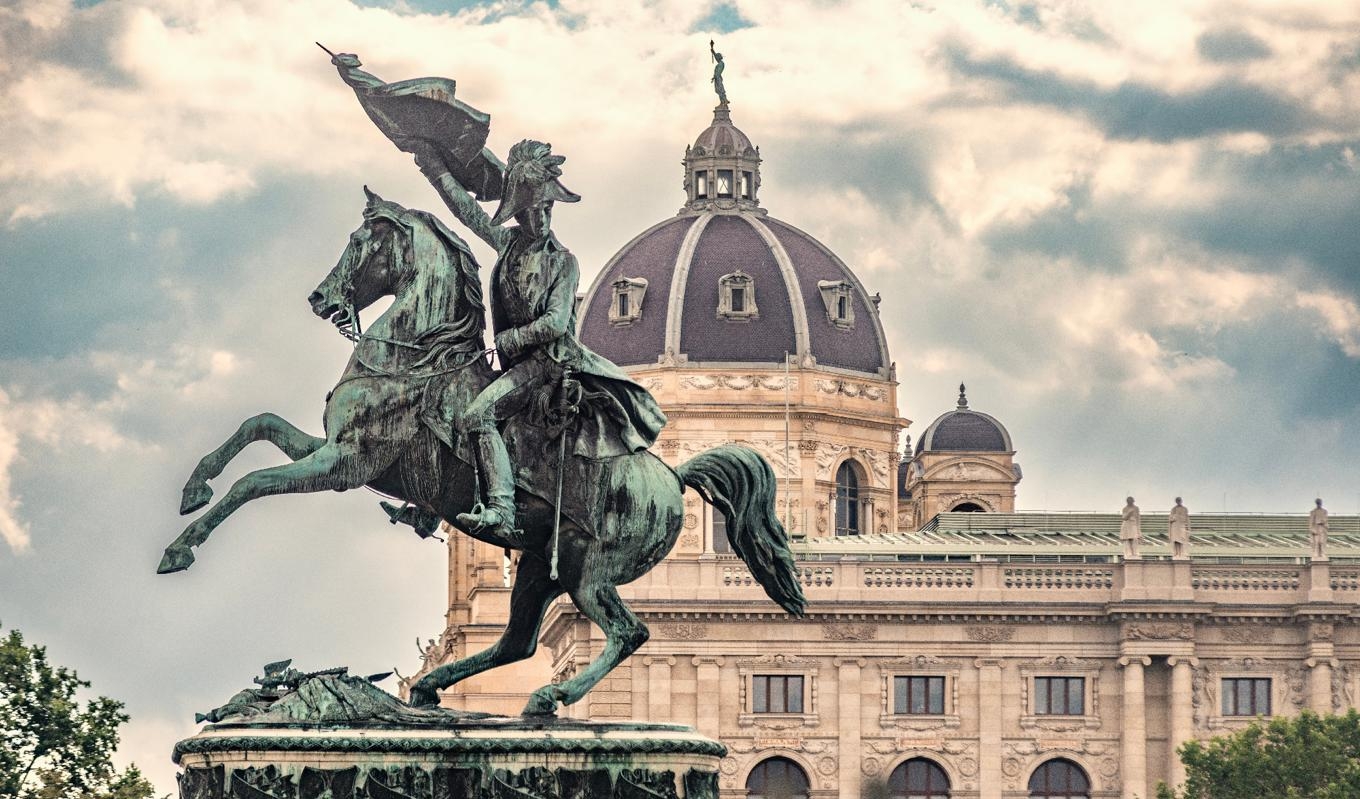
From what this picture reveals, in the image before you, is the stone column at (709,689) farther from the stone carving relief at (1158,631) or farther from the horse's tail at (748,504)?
the horse's tail at (748,504)

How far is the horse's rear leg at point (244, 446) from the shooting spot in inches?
995

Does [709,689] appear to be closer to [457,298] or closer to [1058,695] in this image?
[1058,695]

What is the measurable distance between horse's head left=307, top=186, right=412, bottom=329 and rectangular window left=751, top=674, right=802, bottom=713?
82029 mm

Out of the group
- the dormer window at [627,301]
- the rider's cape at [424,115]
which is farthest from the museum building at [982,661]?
the rider's cape at [424,115]

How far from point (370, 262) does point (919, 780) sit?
82.8m

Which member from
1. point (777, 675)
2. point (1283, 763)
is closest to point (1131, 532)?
point (777, 675)

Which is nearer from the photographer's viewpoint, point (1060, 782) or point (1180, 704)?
point (1180, 704)

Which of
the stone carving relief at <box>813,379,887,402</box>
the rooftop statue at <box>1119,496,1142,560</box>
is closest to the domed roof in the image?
the stone carving relief at <box>813,379,887,402</box>

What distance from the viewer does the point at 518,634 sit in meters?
26.1

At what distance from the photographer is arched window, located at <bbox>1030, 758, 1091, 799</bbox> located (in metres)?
107

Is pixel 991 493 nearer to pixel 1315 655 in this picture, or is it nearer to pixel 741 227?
pixel 741 227

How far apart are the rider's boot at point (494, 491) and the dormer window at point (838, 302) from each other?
115 m

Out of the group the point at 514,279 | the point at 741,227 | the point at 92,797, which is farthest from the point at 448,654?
the point at 514,279

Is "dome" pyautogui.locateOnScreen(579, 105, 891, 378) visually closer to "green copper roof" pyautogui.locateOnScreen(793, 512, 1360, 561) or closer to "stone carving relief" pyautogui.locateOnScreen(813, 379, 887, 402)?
"stone carving relief" pyautogui.locateOnScreen(813, 379, 887, 402)
